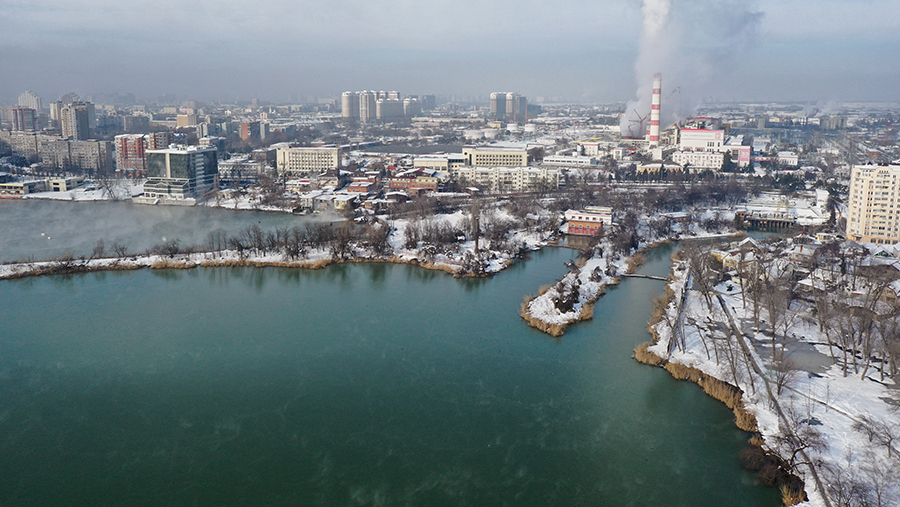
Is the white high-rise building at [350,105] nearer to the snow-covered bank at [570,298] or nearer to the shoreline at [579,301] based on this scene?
the shoreline at [579,301]

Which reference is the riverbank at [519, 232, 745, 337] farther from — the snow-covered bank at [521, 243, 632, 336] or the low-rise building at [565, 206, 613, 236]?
the low-rise building at [565, 206, 613, 236]

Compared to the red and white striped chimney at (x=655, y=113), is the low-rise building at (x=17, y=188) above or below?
below

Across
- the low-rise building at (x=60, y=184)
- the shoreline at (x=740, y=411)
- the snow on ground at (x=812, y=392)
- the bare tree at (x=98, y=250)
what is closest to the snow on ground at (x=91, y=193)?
the low-rise building at (x=60, y=184)

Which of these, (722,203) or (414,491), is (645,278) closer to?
(414,491)

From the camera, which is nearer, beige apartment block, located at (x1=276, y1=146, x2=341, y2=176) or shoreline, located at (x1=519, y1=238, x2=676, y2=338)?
shoreline, located at (x1=519, y1=238, x2=676, y2=338)

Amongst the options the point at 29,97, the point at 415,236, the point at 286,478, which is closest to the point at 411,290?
the point at 415,236

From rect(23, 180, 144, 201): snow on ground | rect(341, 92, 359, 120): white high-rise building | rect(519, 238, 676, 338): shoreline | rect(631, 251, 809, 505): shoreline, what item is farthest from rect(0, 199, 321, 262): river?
rect(341, 92, 359, 120): white high-rise building

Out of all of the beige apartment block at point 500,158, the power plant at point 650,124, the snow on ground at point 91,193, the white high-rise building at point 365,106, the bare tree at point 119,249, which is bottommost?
the bare tree at point 119,249
